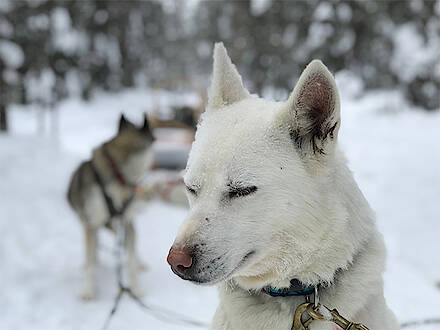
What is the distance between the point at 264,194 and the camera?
57.4 inches

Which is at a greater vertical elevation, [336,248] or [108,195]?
[336,248]

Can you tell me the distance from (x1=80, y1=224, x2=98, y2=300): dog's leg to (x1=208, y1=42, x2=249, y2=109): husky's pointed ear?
8.86 feet

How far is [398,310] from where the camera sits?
374 centimetres

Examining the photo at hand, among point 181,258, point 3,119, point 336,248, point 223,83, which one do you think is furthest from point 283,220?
point 3,119

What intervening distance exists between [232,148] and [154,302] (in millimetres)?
2950

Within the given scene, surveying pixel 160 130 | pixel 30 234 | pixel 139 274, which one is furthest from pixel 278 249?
pixel 160 130

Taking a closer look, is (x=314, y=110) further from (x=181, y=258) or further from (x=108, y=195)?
(x=108, y=195)

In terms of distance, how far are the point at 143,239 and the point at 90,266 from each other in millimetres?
1654

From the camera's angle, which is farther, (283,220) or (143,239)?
(143,239)

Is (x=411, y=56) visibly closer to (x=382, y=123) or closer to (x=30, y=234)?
(x=382, y=123)

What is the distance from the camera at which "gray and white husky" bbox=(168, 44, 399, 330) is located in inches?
56.0

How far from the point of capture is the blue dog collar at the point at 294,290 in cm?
153

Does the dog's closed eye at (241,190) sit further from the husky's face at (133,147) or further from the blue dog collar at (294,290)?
the husky's face at (133,147)

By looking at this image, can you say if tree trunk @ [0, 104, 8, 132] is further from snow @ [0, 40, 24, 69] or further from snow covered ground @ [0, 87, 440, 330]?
snow @ [0, 40, 24, 69]
